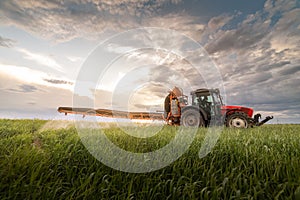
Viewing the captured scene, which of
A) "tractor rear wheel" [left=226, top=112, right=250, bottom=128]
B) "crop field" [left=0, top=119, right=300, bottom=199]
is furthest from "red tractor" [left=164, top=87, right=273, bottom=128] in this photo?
"crop field" [left=0, top=119, right=300, bottom=199]

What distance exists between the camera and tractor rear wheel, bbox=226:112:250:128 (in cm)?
1157

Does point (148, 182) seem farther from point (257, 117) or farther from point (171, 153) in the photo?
point (257, 117)

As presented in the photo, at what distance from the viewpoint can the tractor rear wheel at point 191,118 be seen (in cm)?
1228

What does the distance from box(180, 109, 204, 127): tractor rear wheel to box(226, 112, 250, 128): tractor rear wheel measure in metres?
1.54

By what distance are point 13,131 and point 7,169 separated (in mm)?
5224

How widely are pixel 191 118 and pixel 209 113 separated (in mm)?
1121

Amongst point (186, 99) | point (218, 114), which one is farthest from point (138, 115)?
point (218, 114)

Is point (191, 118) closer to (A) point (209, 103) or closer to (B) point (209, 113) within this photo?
(B) point (209, 113)

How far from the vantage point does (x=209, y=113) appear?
1257cm

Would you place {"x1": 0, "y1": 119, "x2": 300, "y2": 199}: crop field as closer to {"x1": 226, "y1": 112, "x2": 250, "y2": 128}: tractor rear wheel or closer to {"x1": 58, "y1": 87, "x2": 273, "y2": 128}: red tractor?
{"x1": 226, "y1": 112, "x2": 250, "y2": 128}: tractor rear wheel

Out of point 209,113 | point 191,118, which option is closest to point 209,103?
point 209,113

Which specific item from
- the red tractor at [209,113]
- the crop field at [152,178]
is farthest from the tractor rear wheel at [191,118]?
the crop field at [152,178]

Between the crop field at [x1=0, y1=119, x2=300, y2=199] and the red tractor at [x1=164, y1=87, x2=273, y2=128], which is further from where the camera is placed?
the red tractor at [x1=164, y1=87, x2=273, y2=128]

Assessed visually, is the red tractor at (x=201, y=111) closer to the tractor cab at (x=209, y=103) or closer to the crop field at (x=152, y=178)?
the tractor cab at (x=209, y=103)
